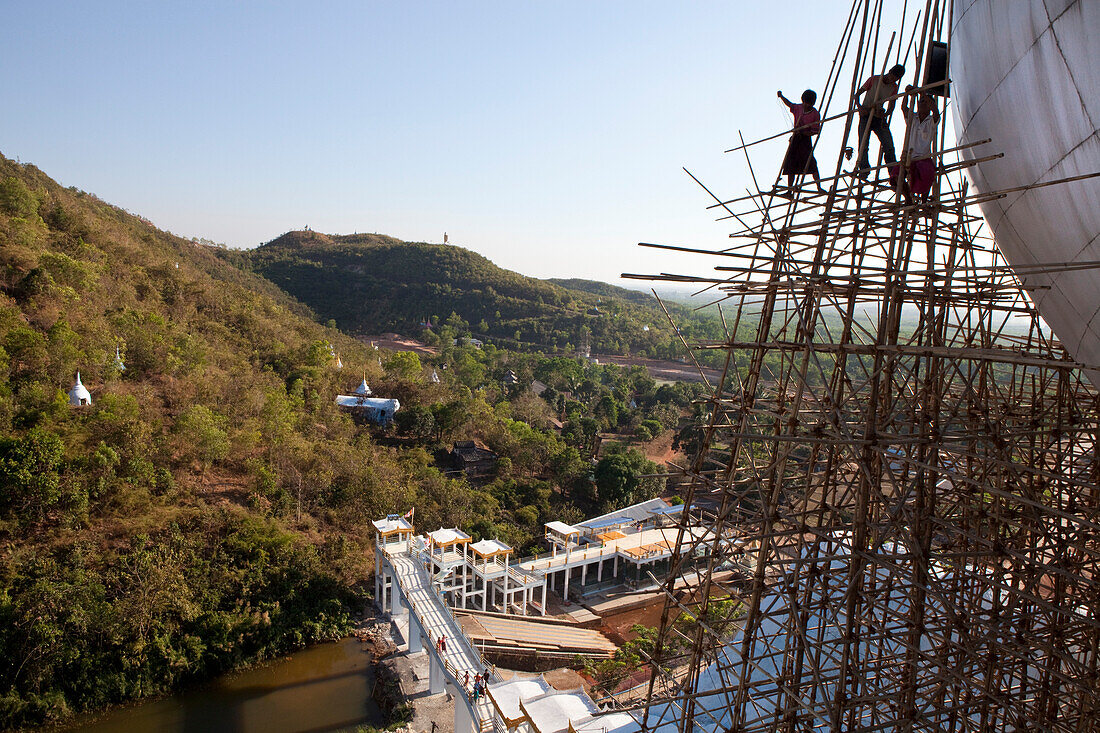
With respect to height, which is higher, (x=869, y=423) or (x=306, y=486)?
(x=869, y=423)

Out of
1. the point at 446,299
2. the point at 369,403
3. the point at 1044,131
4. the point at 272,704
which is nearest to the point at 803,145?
the point at 1044,131

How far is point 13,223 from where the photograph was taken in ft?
72.7

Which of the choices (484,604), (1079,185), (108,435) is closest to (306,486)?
(108,435)

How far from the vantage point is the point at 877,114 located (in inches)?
215

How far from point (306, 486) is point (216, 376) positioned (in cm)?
542

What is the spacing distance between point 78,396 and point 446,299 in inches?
1764

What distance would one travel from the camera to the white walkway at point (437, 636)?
464 inches

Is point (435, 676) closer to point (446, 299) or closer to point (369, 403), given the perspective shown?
point (369, 403)

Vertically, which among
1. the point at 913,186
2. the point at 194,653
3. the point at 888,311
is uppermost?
the point at 913,186

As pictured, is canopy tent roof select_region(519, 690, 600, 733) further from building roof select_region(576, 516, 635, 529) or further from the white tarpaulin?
building roof select_region(576, 516, 635, 529)

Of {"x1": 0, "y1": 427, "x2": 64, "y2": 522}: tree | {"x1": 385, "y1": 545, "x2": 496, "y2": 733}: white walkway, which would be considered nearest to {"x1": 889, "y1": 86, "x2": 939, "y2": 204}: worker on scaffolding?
{"x1": 385, "y1": 545, "x2": 496, "y2": 733}: white walkway

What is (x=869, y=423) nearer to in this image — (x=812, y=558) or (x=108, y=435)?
(x=812, y=558)

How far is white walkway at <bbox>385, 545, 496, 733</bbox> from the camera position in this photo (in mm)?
11773

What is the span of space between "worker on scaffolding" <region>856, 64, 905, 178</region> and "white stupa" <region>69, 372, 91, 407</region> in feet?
62.1
